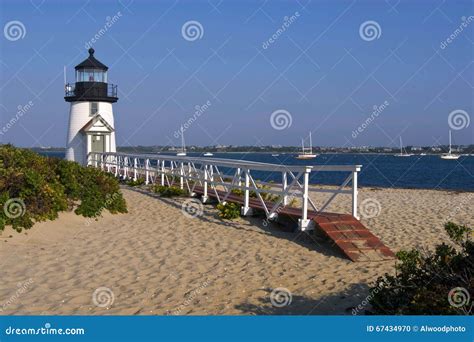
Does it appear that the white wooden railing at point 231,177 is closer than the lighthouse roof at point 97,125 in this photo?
Yes

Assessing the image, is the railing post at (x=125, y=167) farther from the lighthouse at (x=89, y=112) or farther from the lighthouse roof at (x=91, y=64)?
the lighthouse roof at (x=91, y=64)

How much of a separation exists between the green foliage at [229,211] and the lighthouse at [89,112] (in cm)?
1510

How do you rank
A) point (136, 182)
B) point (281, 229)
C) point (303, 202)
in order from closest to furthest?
point (303, 202) < point (281, 229) < point (136, 182)

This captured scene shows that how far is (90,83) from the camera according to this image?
25.3 m

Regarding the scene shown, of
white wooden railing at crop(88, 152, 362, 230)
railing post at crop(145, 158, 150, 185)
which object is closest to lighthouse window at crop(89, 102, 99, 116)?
white wooden railing at crop(88, 152, 362, 230)

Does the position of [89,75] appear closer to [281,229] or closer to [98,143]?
[98,143]

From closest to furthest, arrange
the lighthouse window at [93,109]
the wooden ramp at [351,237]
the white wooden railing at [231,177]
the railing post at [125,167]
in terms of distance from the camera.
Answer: the wooden ramp at [351,237]
the white wooden railing at [231,177]
the railing post at [125,167]
the lighthouse window at [93,109]

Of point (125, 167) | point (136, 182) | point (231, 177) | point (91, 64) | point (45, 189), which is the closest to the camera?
point (45, 189)

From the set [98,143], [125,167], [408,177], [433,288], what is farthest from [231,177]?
[408,177]

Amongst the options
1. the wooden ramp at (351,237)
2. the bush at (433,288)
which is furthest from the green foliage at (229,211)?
the bush at (433,288)

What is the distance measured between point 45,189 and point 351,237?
268 inches

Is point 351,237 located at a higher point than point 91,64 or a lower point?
lower

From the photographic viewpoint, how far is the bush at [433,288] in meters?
4.57

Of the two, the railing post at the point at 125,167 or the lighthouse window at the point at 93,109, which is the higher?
the lighthouse window at the point at 93,109
